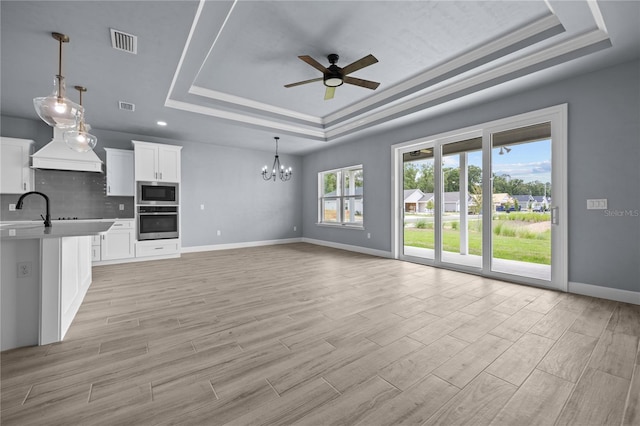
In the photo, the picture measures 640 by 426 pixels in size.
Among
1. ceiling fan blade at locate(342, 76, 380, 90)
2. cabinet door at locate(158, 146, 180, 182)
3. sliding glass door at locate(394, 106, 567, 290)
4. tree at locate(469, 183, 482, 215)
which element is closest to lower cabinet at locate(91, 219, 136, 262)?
cabinet door at locate(158, 146, 180, 182)

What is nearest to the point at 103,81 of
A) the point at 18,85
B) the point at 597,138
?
the point at 18,85

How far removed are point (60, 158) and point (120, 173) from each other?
868 millimetres

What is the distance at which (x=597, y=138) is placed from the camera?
10.5 ft

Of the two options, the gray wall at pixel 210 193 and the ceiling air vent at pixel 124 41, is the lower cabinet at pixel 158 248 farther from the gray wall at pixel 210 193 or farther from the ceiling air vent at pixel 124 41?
the ceiling air vent at pixel 124 41

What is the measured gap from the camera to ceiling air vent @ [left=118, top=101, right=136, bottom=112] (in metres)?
4.23

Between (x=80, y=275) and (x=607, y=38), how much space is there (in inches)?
237

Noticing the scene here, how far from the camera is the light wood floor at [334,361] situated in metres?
1.43

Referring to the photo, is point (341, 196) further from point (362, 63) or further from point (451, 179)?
point (362, 63)

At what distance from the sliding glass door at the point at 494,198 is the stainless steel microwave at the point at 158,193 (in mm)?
4728

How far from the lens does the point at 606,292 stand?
315 centimetres

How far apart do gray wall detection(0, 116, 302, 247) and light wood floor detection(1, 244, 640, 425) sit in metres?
2.94

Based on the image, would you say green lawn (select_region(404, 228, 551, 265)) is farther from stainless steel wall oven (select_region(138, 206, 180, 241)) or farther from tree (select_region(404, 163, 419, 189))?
stainless steel wall oven (select_region(138, 206, 180, 241))

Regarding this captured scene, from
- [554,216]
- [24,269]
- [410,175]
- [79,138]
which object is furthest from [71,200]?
[554,216]

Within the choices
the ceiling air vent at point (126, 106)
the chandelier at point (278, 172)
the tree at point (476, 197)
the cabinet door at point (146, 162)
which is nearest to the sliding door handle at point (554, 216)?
the tree at point (476, 197)
